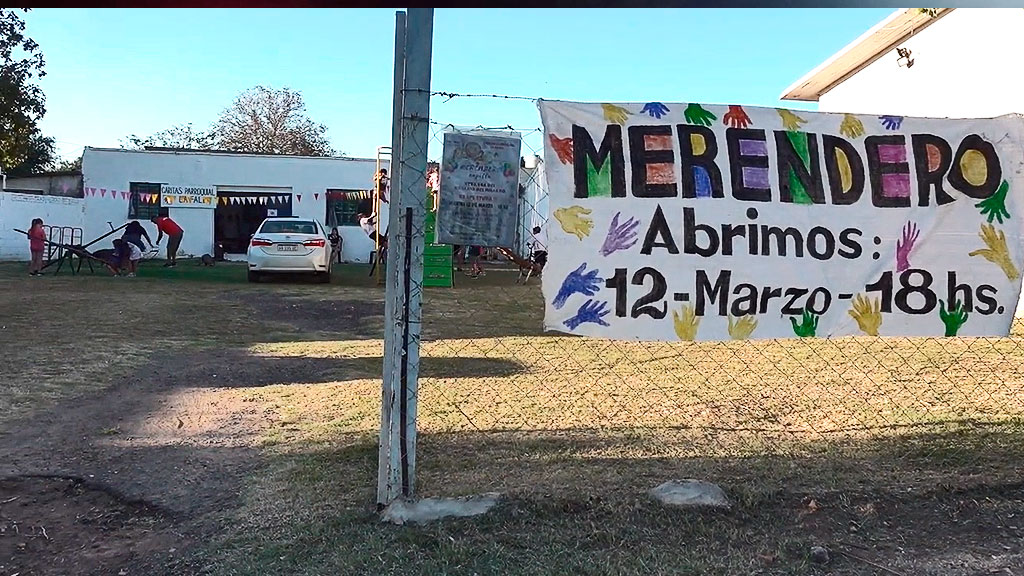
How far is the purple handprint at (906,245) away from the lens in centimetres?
425

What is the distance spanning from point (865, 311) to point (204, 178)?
72.5 ft

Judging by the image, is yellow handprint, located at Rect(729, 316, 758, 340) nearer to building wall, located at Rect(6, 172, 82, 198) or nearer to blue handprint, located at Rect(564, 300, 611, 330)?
blue handprint, located at Rect(564, 300, 611, 330)

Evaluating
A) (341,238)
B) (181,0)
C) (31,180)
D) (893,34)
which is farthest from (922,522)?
(31,180)

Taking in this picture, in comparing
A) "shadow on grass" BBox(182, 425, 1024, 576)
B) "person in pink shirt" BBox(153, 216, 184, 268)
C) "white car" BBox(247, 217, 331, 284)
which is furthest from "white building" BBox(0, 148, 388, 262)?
"shadow on grass" BBox(182, 425, 1024, 576)

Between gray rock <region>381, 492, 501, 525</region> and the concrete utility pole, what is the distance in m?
0.08

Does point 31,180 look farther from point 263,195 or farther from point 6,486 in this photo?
point 6,486

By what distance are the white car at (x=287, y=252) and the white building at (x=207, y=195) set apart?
715cm

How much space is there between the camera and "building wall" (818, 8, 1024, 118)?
33.2 ft

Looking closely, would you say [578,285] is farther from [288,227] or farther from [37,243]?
[37,243]

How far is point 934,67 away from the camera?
12391 mm

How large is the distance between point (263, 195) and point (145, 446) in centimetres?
1990

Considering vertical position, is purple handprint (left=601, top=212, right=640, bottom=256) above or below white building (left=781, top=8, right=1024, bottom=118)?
below

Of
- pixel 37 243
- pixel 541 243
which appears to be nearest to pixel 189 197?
pixel 37 243

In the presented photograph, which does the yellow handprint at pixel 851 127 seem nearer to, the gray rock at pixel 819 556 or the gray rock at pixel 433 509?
the gray rock at pixel 819 556
